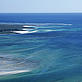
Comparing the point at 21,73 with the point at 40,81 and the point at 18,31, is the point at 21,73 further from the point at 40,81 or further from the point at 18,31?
the point at 18,31

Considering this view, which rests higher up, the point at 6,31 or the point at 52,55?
the point at 6,31

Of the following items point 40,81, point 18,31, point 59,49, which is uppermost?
point 18,31

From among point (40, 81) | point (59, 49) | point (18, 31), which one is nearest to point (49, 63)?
point (40, 81)

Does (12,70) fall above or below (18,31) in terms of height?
below

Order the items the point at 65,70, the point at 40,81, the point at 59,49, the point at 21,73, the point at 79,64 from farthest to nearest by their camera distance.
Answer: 1. the point at 59,49
2. the point at 79,64
3. the point at 65,70
4. the point at 21,73
5. the point at 40,81

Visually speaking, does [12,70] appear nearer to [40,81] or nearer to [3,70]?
[3,70]

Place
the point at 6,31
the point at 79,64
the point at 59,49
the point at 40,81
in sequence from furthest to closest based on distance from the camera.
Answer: the point at 6,31
the point at 59,49
the point at 79,64
the point at 40,81

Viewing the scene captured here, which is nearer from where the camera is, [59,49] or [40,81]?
[40,81]

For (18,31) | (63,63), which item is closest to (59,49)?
(63,63)

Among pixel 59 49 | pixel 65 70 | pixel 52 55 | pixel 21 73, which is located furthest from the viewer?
pixel 59 49
